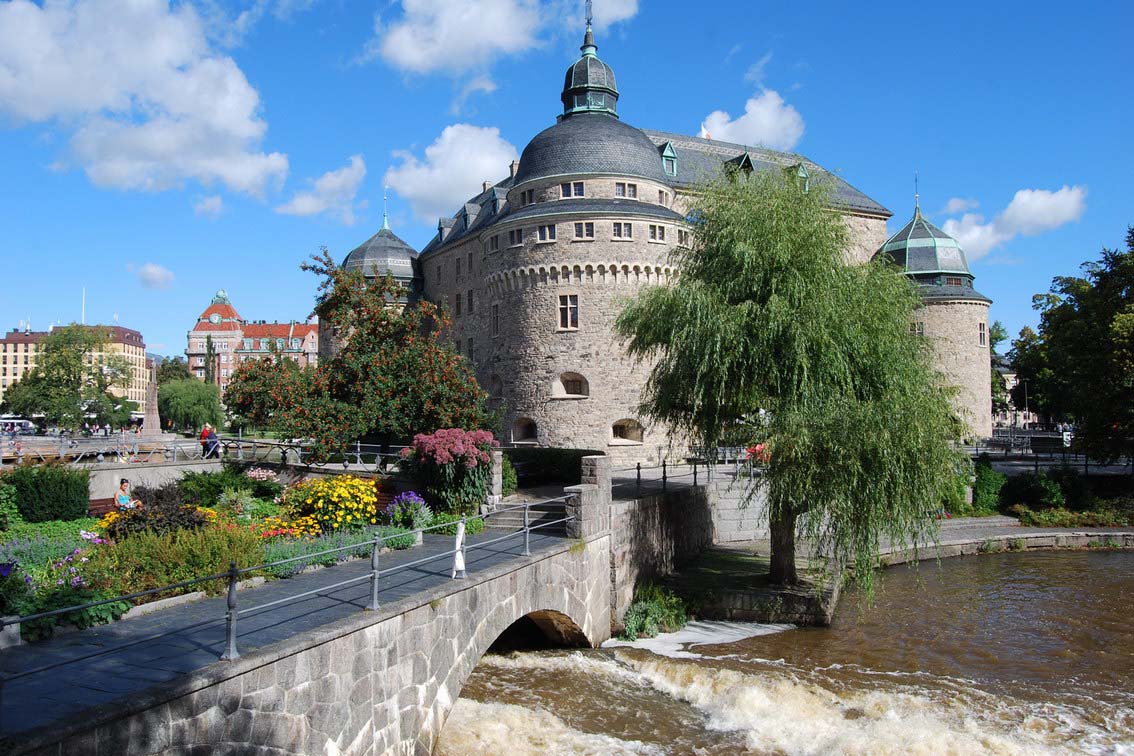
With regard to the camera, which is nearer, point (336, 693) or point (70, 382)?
point (336, 693)

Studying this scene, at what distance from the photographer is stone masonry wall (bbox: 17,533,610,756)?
5.48 metres

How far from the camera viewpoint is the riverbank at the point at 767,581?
15.1 m

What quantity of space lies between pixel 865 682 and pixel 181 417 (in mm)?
61853

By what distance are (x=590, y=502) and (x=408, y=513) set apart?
3.96 meters

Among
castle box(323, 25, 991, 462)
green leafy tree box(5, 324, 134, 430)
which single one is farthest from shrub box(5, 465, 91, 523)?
green leafy tree box(5, 324, 134, 430)

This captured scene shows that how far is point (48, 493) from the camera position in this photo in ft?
54.8

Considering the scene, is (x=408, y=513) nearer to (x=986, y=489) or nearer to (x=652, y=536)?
(x=652, y=536)

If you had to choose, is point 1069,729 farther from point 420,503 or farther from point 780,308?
point 420,503

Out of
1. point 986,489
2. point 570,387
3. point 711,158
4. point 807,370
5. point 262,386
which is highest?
point 711,158

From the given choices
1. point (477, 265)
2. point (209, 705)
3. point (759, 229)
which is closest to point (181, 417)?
point (477, 265)

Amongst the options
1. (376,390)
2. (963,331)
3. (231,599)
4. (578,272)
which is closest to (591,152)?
(578,272)

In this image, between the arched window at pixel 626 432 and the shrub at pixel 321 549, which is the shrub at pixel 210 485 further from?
the arched window at pixel 626 432

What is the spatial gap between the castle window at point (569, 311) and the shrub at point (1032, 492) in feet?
55.9

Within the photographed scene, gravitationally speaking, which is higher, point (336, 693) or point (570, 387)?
point (570, 387)
